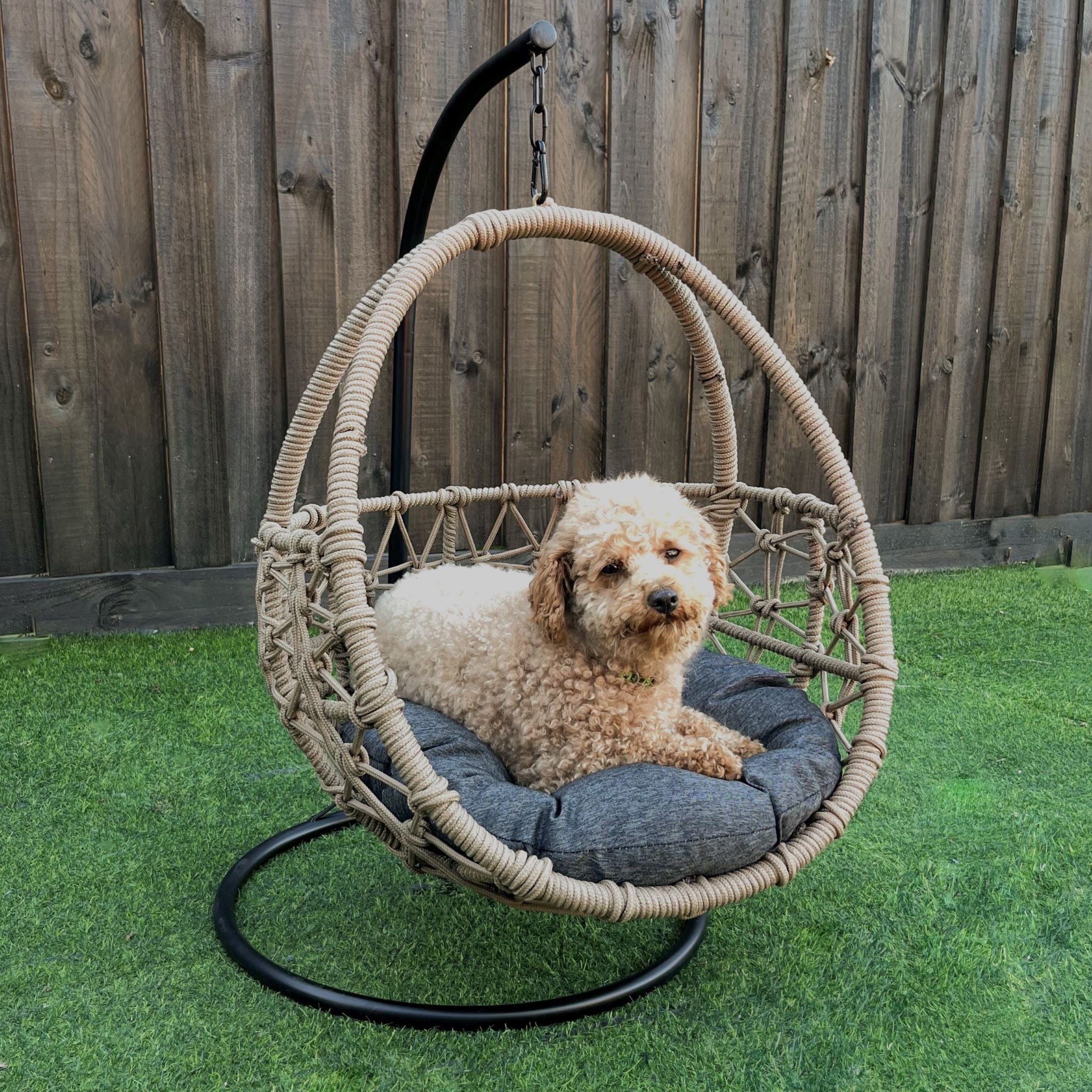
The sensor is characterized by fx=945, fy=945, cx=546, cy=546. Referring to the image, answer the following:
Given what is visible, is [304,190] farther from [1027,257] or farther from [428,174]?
[1027,257]

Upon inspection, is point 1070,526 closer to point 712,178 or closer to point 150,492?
point 712,178

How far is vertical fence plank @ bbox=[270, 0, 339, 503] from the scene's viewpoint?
10.2 ft

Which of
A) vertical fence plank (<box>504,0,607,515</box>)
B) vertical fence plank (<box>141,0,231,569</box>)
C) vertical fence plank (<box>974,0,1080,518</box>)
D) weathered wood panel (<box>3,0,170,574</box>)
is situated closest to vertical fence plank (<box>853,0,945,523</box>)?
vertical fence plank (<box>974,0,1080,518</box>)

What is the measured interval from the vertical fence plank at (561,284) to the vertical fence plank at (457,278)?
0.06 m

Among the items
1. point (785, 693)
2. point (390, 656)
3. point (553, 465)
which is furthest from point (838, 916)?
point (553, 465)

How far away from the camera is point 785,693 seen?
1979mm

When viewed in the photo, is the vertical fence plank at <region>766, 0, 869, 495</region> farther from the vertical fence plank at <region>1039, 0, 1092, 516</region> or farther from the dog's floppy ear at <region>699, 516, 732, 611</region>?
the dog's floppy ear at <region>699, 516, 732, 611</region>

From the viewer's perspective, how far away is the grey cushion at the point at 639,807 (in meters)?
1.43

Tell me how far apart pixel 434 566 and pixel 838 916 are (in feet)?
3.88

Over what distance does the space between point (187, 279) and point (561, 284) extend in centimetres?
132

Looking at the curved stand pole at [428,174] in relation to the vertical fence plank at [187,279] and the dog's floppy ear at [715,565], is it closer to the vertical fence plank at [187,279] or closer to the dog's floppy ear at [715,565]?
the dog's floppy ear at [715,565]

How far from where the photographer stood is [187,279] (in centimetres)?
315

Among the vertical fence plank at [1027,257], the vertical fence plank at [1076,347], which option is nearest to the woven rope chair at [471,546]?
the vertical fence plank at [1027,257]

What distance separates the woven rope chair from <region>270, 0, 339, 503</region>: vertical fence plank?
3.90 feet
